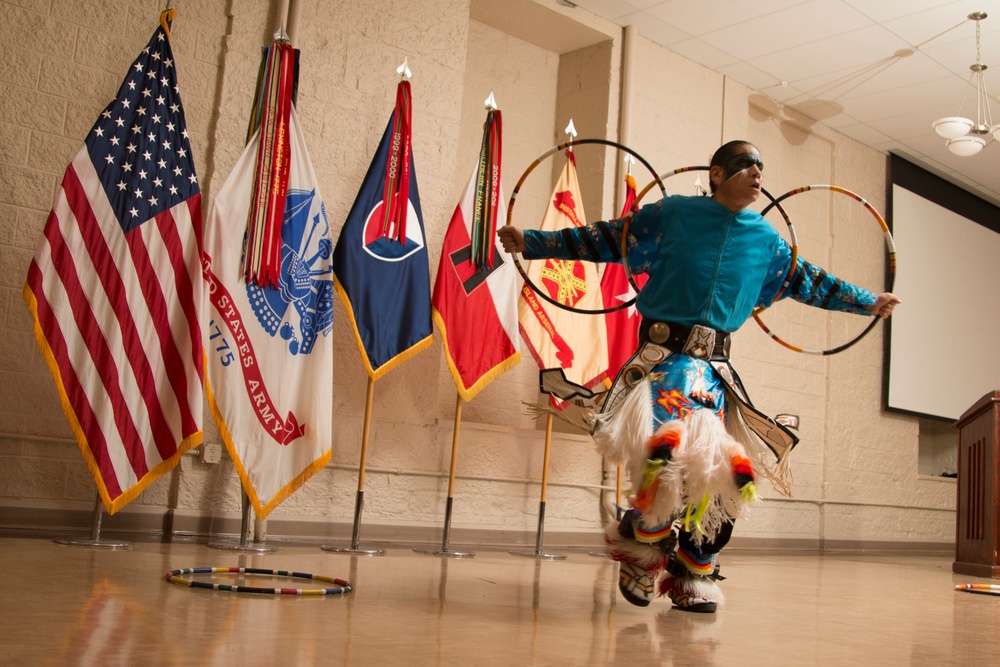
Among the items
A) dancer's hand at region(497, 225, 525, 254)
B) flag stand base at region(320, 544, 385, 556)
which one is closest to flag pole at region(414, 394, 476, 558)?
flag stand base at region(320, 544, 385, 556)

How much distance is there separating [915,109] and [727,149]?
5.94m

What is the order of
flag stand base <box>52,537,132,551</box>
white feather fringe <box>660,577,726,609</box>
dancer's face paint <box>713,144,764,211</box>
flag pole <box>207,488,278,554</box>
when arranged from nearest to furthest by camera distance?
1. white feather fringe <box>660,577,726,609</box>
2. dancer's face paint <box>713,144,764,211</box>
3. flag stand base <box>52,537,132,551</box>
4. flag pole <box>207,488,278,554</box>

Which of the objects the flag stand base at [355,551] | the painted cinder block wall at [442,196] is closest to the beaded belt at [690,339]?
the flag stand base at [355,551]

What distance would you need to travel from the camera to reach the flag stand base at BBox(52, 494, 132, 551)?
4000 mm

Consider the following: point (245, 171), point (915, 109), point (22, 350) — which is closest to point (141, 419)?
point (22, 350)

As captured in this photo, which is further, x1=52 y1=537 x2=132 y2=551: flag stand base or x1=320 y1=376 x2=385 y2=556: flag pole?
x1=320 y1=376 x2=385 y2=556: flag pole

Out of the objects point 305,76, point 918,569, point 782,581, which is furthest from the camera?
point 918,569

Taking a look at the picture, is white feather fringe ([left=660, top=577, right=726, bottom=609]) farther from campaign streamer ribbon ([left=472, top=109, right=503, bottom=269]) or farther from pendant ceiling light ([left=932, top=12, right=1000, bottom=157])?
pendant ceiling light ([left=932, top=12, right=1000, bottom=157])

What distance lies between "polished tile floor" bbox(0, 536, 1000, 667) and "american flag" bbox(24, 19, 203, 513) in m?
0.49

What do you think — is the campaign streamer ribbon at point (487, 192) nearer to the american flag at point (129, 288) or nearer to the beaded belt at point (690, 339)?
the american flag at point (129, 288)

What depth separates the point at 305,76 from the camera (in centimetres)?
540

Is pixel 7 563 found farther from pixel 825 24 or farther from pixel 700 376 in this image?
pixel 825 24

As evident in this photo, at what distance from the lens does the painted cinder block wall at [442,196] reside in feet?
15.0

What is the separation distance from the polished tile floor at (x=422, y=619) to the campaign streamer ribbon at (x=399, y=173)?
5.45 feet
